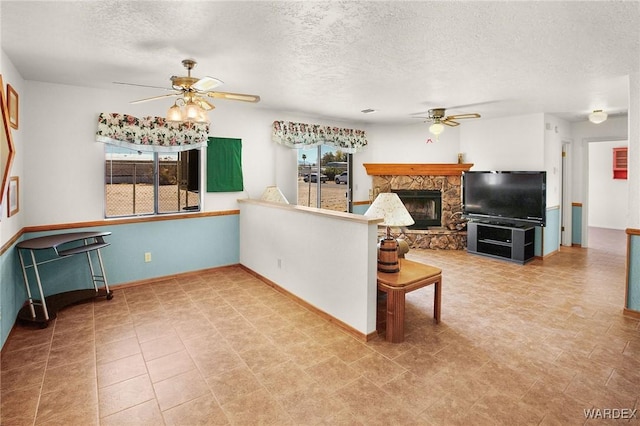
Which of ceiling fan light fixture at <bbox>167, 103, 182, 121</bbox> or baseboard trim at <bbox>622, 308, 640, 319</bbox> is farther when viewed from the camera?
baseboard trim at <bbox>622, 308, 640, 319</bbox>

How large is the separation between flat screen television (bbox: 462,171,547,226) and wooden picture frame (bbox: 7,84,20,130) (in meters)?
6.04

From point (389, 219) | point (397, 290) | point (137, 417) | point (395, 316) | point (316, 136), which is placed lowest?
point (137, 417)

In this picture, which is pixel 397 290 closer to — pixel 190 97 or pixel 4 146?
pixel 190 97

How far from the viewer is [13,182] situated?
3.02 metres

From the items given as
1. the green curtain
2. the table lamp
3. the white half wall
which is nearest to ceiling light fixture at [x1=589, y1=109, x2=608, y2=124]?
the table lamp

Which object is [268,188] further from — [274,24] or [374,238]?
[274,24]

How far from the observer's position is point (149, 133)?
4.27m

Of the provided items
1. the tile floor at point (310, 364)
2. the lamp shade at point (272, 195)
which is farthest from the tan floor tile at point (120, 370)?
the lamp shade at point (272, 195)

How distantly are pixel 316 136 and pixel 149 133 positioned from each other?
8.63 feet

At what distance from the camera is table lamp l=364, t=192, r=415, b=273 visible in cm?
298

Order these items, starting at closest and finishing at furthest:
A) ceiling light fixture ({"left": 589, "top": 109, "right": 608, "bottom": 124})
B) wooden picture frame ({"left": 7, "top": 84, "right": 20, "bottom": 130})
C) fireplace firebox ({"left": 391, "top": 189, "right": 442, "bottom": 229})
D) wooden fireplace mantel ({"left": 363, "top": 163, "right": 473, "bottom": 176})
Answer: wooden picture frame ({"left": 7, "top": 84, "right": 20, "bottom": 130}) → ceiling light fixture ({"left": 589, "top": 109, "right": 608, "bottom": 124}) → wooden fireplace mantel ({"left": 363, "top": 163, "right": 473, "bottom": 176}) → fireplace firebox ({"left": 391, "top": 189, "right": 442, "bottom": 229})

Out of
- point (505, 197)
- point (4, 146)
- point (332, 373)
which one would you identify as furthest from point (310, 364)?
point (505, 197)

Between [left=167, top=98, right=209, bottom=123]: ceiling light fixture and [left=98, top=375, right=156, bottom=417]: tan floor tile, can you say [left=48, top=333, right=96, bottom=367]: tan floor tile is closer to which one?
[left=98, top=375, right=156, bottom=417]: tan floor tile

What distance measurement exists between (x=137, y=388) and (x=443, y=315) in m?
2.69
